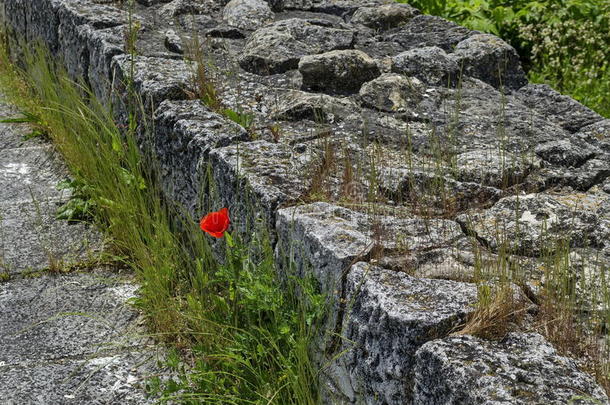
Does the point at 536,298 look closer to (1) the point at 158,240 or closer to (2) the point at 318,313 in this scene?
(2) the point at 318,313

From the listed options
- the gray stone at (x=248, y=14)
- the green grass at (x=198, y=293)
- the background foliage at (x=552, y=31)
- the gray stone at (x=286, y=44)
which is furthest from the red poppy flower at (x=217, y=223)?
the background foliage at (x=552, y=31)

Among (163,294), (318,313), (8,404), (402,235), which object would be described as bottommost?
(8,404)

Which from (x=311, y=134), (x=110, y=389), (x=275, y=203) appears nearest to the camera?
(x=275, y=203)

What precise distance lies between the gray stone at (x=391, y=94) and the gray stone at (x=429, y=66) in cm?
11

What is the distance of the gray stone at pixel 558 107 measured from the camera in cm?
375

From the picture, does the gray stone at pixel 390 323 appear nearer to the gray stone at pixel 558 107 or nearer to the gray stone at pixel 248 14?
the gray stone at pixel 558 107

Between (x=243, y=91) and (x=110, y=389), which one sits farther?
(x=243, y=91)

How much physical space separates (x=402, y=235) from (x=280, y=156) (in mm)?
769

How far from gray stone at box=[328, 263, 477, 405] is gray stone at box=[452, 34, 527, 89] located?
7.04 ft

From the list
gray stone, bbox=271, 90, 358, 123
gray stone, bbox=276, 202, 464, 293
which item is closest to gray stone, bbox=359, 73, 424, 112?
gray stone, bbox=271, 90, 358, 123

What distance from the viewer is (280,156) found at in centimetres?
317

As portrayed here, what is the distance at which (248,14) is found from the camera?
497 centimetres

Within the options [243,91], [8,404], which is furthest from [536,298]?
[243,91]

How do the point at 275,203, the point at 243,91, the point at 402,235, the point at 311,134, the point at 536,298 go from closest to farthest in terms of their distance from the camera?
the point at 536,298, the point at 402,235, the point at 275,203, the point at 311,134, the point at 243,91
